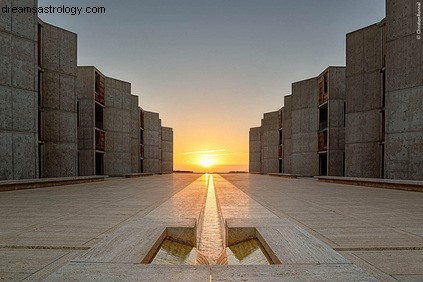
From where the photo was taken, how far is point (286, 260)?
3.30 m

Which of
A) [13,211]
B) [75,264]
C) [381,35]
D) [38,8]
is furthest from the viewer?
[381,35]

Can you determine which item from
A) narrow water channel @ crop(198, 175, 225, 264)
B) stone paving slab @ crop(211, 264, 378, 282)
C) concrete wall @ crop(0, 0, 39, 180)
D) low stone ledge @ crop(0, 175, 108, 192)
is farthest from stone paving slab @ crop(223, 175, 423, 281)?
concrete wall @ crop(0, 0, 39, 180)

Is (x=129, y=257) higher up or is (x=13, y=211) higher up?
(x=129, y=257)

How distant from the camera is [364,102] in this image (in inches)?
786

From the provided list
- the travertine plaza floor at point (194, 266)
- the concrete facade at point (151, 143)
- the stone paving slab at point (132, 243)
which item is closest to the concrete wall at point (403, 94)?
the travertine plaza floor at point (194, 266)

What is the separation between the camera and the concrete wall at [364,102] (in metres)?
19.3

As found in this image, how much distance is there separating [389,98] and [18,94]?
20159 mm

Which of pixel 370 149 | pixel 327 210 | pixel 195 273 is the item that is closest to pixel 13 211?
pixel 195 273

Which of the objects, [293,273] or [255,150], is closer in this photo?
[293,273]

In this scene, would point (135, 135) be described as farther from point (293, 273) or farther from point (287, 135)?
point (293, 273)

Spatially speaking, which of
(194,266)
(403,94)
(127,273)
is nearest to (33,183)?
(127,273)

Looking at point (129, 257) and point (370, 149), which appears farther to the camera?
point (370, 149)

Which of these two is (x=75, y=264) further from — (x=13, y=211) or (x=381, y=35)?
(x=381, y=35)

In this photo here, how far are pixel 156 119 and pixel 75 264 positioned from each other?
132ft
